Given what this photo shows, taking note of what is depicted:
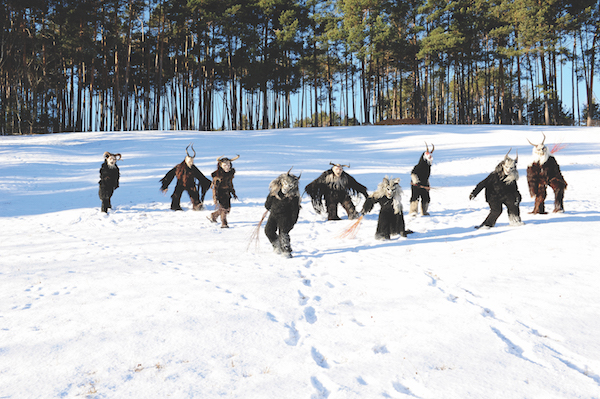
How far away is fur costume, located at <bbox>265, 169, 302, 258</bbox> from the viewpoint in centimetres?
689

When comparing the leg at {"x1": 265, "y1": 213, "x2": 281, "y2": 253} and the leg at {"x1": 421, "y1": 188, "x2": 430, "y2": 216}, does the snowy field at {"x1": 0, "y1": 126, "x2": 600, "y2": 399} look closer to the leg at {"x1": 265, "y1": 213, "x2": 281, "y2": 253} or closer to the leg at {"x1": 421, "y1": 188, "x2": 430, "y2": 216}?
the leg at {"x1": 265, "y1": 213, "x2": 281, "y2": 253}

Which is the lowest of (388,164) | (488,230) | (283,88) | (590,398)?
(590,398)

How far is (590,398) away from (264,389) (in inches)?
87.6

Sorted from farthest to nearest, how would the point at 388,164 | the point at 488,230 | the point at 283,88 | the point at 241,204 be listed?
the point at 283,88 < the point at 388,164 < the point at 241,204 < the point at 488,230

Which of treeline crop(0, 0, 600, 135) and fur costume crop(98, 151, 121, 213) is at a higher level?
treeline crop(0, 0, 600, 135)

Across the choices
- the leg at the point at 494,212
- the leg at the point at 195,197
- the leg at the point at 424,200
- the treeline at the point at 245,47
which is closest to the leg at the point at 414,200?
the leg at the point at 424,200

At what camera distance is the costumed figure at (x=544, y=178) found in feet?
31.4

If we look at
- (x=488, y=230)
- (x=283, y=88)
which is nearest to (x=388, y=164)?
(x=488, y=230)

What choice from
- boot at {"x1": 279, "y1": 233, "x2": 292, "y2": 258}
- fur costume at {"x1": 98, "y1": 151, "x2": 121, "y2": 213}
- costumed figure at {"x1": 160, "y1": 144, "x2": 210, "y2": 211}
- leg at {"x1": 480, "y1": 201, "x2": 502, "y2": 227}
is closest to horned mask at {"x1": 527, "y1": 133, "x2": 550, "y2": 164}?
leg at {"x1": 480, "y1": 201, "x2": 502, "y2": 227}

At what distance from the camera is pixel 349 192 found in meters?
10.4

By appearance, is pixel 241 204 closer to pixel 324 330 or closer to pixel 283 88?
pixel 324 330

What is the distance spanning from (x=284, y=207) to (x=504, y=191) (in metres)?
4.79

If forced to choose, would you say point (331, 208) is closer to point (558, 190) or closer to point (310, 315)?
point (558, 190)

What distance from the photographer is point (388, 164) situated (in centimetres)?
1919
